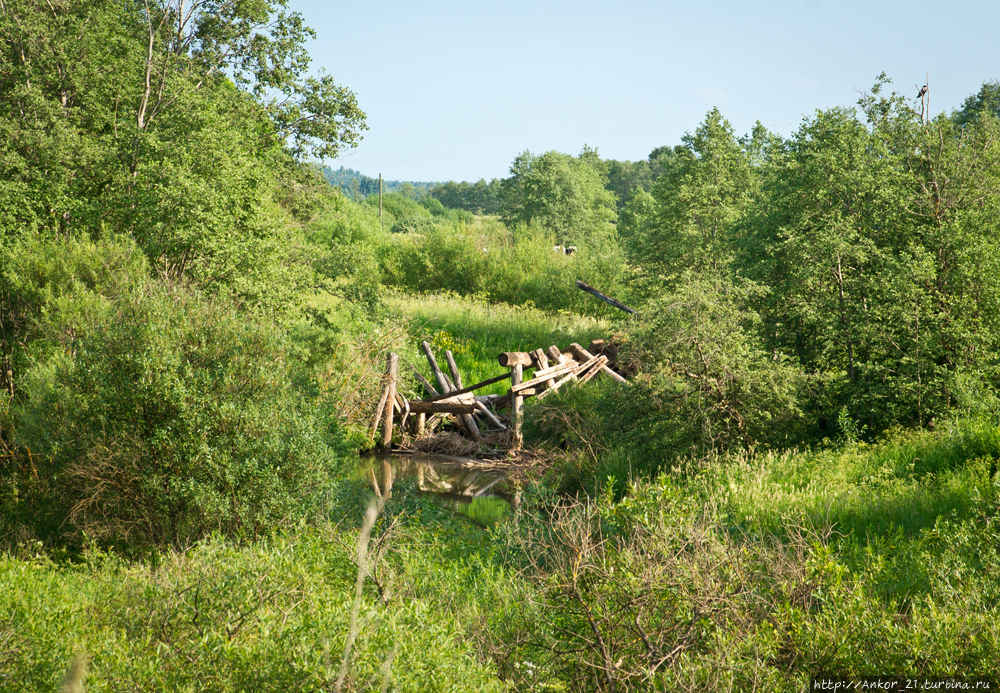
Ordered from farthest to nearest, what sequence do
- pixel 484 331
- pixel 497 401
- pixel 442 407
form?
pixel 484 331 < pixel 497 401 < pixel 442 407

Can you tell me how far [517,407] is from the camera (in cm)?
1802

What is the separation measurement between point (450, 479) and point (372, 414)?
115 inches

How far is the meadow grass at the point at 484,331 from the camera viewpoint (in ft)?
77.8

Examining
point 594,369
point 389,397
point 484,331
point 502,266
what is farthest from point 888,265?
point 502,266

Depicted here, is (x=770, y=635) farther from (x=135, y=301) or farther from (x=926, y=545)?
(x=135, y=301)

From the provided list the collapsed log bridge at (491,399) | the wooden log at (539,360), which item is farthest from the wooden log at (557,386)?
the wooden log at (539,360)

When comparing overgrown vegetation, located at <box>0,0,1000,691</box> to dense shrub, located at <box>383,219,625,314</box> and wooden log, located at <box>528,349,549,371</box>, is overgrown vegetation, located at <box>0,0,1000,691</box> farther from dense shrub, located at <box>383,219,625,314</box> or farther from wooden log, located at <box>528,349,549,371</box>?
dense shrub, located at <box>383,219,625,314</box>

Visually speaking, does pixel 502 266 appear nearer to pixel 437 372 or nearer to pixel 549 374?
pixel 437 372

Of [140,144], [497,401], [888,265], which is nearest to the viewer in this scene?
[888,265]

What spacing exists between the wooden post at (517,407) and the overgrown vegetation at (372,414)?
409mm

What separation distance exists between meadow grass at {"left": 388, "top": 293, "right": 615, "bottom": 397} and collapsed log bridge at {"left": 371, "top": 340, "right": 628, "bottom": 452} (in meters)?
2.09

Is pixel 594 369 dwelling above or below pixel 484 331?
below

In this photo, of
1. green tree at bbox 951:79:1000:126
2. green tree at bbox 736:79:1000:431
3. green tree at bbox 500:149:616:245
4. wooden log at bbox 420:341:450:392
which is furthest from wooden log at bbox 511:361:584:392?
green tree at bbox 500:149:616:245

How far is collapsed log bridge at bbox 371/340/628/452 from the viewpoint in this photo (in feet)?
60.0
